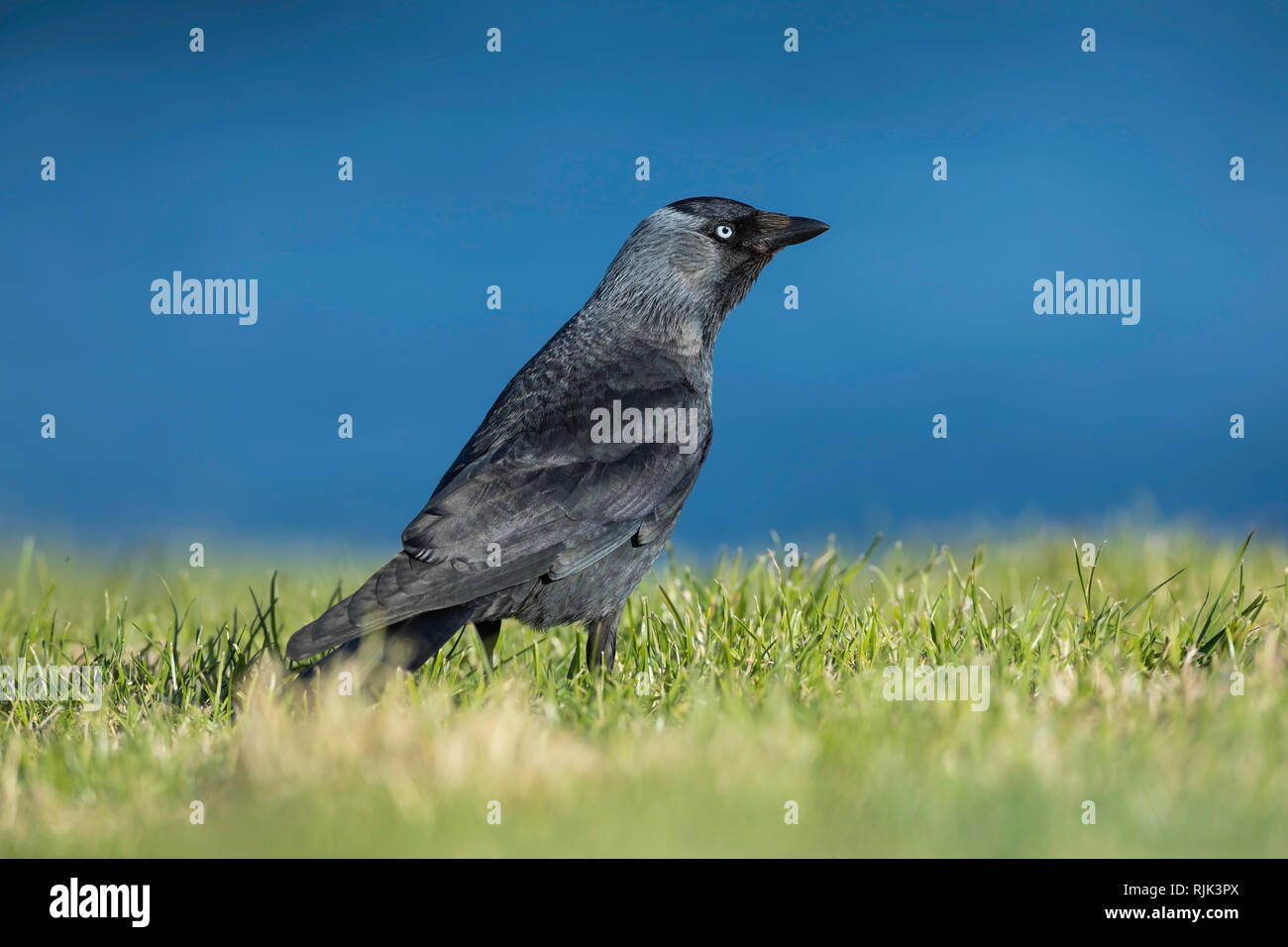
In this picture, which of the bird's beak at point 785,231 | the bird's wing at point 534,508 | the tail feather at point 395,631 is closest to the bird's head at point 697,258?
the bird's beak at point 785,231

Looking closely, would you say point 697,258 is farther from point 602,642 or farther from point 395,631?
point 395,631

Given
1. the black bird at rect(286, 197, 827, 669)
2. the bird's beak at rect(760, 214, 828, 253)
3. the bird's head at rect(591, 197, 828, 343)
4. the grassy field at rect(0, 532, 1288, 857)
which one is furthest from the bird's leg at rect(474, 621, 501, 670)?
the bird's beak at rect(760, 214, 828, 253)

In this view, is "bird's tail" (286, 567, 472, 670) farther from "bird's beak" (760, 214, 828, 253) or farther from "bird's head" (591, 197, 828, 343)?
"bird's beak" (760, 214, 828, 253)

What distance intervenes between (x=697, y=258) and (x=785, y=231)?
0.47 metres

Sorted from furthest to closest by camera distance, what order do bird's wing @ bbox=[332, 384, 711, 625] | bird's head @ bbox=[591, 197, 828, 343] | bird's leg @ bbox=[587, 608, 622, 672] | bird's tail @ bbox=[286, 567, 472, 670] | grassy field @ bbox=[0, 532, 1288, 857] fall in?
1. bird's head @ bbox=[591, 197, 828, 343]
2. bird's leg @ bbox=[587, 608, 622, 672]
3. bird's wing @ bbox=[332, 384, 711, 625]
4. bird's tail @ bbox=[286, 567, 472, 670]
5. grassy field @ bbox=[0, 532, 1288, 857]

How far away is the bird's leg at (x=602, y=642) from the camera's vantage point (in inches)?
181

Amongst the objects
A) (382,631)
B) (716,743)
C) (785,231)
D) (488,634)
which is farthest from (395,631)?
(785,231)

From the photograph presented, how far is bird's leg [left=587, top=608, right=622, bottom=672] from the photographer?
4609 mm

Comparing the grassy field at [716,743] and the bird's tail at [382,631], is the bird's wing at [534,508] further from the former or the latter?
the grassy field at [716,743]

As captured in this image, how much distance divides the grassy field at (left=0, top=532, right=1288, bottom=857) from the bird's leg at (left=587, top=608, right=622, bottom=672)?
0.08 meters

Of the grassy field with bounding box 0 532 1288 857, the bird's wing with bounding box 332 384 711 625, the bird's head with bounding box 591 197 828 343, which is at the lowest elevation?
the grassy field with bounding box 0 532 1288 857

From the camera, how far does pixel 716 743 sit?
9.98 feet
